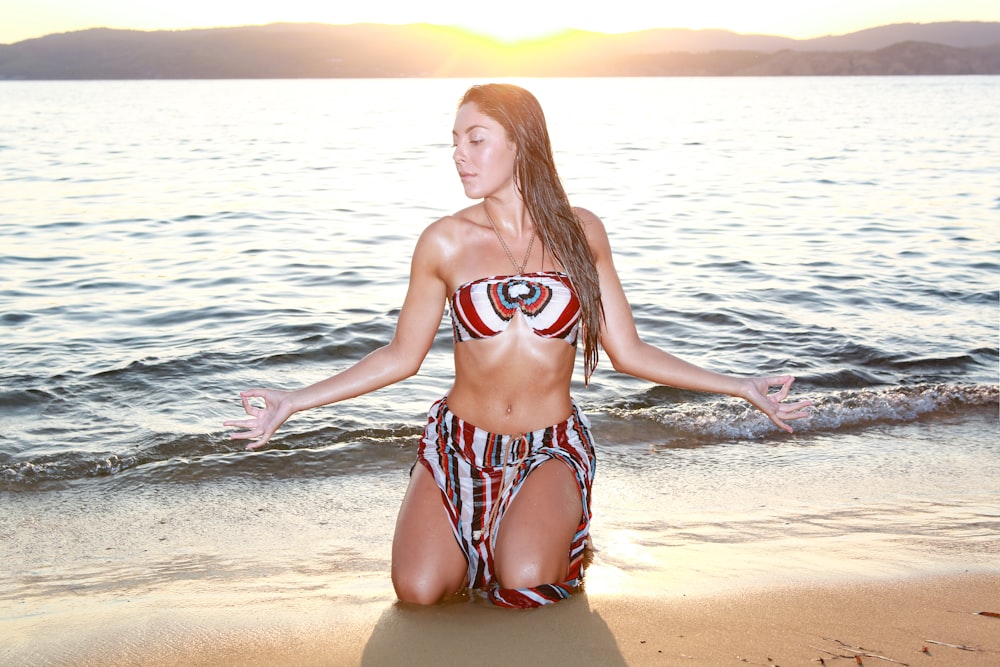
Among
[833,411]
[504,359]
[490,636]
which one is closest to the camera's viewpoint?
[490,636]

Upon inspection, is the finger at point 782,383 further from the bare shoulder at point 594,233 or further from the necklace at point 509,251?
the necklace at point 509,251

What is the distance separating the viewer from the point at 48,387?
7.19m

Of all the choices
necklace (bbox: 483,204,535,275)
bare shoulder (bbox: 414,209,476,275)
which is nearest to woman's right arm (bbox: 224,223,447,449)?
bare shoulder (bbox: 414,209,476,275)

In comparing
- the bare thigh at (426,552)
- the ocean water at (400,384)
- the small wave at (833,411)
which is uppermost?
the bare thigh at (426,552)

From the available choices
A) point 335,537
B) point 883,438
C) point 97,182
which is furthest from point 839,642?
point 97,182

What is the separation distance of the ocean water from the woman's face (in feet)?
4.96

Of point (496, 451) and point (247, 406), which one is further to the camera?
point (496, 451)

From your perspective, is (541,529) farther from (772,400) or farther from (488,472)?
(772,400)

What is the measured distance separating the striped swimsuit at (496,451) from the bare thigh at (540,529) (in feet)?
0.14

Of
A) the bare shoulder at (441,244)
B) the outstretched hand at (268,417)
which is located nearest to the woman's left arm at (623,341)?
the bare shoulder at (441,244)

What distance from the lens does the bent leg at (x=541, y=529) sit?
3.44 meters

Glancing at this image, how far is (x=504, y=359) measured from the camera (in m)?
3.78

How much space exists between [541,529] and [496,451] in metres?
0.39

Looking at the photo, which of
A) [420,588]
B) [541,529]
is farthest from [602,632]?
[420,588]
